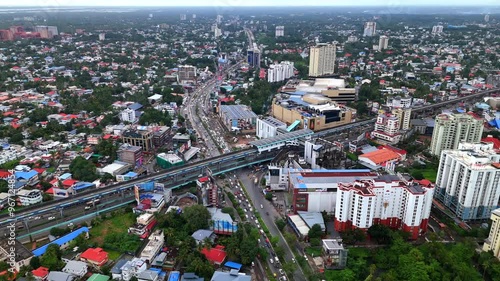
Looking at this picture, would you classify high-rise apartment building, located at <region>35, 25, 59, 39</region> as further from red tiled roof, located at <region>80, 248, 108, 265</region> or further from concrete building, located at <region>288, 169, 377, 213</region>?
concrete building, located at <region>288, 169, 377, 213</region>

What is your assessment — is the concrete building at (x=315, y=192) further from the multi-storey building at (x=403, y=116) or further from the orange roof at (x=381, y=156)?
the multi-storey building at (x=403, y=116)

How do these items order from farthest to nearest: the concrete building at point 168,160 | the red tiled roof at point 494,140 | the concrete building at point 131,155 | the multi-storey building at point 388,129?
the multi-storey building at point 388,129 → the red tiled roof at point 494,140 → the concrete building at point 131,155 → the concrete building at point 168,160

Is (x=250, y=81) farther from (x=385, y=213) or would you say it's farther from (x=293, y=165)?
(x=385, y=213)

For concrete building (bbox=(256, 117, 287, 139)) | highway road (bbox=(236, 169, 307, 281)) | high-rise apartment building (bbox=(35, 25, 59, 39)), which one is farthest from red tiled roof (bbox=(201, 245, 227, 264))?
high-rise apartment building (bbox=(35, 25, 59, 39))

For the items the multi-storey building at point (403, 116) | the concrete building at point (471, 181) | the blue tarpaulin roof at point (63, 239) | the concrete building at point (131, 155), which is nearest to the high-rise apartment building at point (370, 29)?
the multi-storey building at point (403, 116)

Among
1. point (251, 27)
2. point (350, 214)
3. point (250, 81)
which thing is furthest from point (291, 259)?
point (251, 27)

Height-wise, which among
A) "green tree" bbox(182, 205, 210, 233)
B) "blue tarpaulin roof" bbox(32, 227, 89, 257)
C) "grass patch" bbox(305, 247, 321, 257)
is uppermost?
"green tree" bbox(182, 205, 210, 233)
